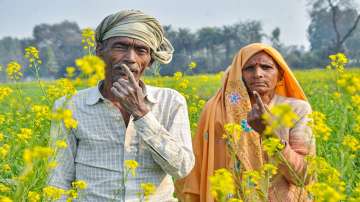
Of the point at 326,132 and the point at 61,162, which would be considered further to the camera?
the point at 61,162

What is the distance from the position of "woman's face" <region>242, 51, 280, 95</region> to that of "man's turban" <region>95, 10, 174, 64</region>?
58 centimetres

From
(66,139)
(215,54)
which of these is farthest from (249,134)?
(215,54)

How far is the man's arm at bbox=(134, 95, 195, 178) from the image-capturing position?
228cm

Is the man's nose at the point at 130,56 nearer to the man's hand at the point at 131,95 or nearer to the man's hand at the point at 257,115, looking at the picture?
the man's hand at the point at 131,95

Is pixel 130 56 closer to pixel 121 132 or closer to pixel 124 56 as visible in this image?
pixel 124 56

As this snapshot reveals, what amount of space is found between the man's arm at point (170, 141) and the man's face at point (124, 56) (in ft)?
0.79

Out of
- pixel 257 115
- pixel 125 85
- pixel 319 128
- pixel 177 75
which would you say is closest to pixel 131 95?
pixel 125 85

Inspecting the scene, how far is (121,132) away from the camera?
8.14 feet

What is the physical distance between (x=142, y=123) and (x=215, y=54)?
105 feet

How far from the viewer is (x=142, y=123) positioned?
226 centimetres

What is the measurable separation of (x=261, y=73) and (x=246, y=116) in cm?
26

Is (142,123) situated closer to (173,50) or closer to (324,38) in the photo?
(173,50)

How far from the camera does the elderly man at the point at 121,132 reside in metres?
2.42

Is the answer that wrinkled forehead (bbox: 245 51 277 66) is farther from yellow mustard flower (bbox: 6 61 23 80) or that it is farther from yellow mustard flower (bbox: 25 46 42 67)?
yellow mustard flower (bbox: 6 61 23 80)
